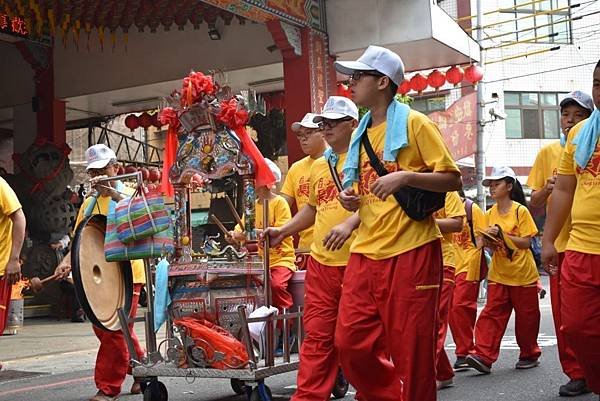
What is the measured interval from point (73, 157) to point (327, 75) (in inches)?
468

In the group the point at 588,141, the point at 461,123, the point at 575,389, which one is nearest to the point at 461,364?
the point at 575,389

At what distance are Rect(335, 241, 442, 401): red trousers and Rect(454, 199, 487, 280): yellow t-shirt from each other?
3.90 m

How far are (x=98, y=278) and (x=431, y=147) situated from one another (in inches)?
119

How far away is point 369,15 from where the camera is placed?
1402 cm

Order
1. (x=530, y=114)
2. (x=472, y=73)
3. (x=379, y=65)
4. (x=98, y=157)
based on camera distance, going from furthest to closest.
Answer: (x=530, y=114) < (x=472, y=73) < (x=98, y=157) < (x=379, y=65)

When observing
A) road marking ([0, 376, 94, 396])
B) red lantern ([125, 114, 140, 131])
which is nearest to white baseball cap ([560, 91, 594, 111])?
road marking ([0, 376, 94, 396])

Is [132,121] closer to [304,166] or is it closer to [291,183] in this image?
[291,183]

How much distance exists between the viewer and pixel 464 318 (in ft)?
27.2

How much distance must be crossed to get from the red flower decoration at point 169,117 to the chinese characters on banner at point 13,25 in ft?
27.5

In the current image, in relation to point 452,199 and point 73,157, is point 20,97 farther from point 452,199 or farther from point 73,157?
point 452,199

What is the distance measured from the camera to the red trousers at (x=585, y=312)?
15.7 feet

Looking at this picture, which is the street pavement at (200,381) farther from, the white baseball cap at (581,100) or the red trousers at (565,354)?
the white baseball cap at (581,100)

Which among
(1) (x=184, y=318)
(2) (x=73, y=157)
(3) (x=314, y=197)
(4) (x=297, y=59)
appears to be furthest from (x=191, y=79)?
(2) (x=73, y=157)

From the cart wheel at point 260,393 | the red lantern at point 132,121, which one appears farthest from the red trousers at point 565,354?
the red lantern at point 132,121
